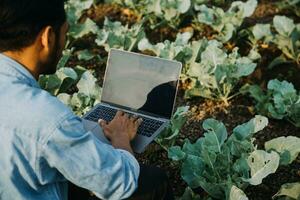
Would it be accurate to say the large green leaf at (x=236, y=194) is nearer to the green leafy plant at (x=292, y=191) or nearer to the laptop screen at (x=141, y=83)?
the green leafy plant at (x=292, y=191)

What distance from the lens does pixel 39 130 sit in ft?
5.33

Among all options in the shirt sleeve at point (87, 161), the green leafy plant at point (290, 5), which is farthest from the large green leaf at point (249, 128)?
the green leafy plant at point (290, 5)

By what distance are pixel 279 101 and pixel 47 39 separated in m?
1.95

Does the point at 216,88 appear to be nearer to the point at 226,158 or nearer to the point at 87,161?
the point at 226,158

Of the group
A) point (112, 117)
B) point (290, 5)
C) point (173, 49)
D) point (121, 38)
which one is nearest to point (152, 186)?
point (112, 117)

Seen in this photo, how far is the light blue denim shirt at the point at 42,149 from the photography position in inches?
64.4

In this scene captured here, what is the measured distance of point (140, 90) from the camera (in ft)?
9.41

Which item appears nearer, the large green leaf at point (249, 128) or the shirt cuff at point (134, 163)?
the shirt cuff at point (134, 163)

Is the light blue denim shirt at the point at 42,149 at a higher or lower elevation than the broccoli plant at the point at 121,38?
higher

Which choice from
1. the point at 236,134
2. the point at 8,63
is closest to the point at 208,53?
the point at 236,134

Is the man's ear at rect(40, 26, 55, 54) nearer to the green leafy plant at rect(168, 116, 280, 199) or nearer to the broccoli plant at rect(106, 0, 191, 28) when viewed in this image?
the green leafy plant at rect(168, 116, 280, 199)

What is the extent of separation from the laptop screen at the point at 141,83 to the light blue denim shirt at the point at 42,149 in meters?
0.98

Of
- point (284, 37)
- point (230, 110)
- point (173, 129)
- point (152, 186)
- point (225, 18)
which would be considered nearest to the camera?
point (152, 186)

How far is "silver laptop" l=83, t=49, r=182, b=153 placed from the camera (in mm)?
2762
